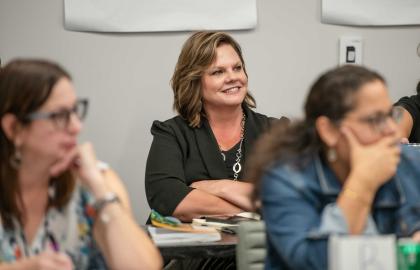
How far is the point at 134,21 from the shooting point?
3.76 m

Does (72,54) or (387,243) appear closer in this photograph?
(387,243)

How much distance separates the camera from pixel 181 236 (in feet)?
8.23

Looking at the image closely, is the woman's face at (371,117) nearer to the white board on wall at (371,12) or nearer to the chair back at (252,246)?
the chair back at (252,246)

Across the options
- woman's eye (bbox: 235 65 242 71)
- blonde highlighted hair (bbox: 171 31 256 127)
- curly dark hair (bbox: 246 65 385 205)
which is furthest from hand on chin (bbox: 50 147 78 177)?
woman's eye (bbox: 235 65 242 71)

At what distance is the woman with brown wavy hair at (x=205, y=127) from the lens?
3.18 metres

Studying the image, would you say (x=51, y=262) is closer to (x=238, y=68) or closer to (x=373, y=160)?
(x=373, y=160)

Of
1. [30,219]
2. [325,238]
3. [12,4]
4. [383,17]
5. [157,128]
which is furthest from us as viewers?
[383,17]

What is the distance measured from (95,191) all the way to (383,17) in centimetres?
265

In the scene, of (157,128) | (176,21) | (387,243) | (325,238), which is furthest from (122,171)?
(387,243)

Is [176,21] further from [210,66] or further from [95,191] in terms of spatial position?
[95,191]

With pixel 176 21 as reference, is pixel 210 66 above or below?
below

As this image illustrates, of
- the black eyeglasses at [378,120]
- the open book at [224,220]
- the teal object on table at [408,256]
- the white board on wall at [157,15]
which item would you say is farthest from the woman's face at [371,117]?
the white board on wall at [157,15]

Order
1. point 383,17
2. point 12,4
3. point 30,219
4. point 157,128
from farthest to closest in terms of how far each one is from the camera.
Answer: point 383,17, point 12,4, point 157,128, point 30,219

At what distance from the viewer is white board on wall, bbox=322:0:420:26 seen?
3965 mm
